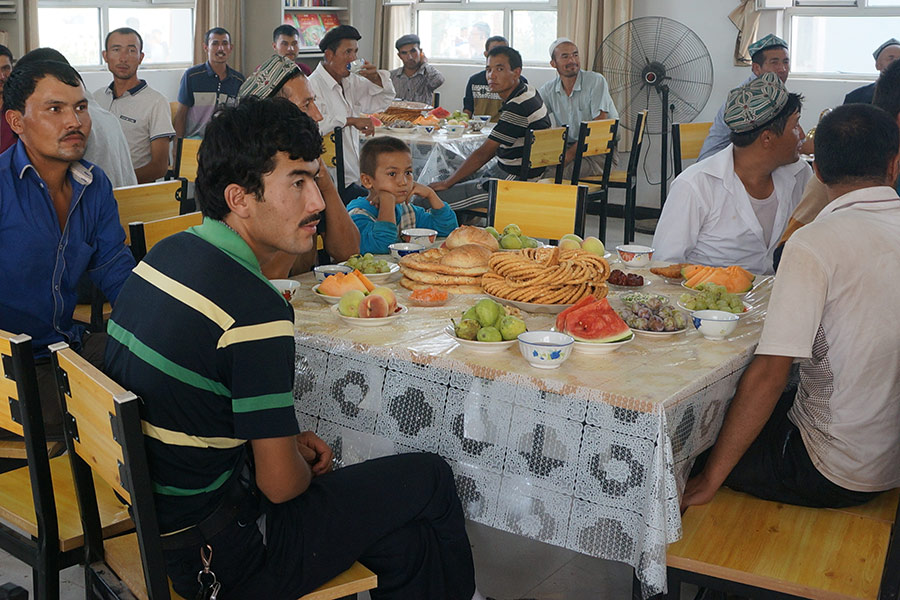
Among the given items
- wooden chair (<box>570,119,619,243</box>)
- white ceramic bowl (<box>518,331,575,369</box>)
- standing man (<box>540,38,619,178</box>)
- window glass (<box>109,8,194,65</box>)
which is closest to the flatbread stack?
white ceramic bowl (<box>518,331,575,369</box>)

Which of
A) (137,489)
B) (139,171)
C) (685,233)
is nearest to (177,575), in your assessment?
(137,489)

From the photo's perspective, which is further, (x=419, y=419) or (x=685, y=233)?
(x=685, y=233)

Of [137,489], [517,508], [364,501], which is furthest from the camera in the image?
[517,508]

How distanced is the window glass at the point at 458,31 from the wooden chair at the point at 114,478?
6964 millimetres

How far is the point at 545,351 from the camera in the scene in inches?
68.5

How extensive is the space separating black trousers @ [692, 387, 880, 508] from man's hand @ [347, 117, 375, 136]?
380cm

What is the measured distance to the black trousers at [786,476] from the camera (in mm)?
→ 1820

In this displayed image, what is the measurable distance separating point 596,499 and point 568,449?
0.34ft

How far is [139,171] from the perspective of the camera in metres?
4.60

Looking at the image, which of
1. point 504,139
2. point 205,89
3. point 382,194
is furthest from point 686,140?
point 205,89

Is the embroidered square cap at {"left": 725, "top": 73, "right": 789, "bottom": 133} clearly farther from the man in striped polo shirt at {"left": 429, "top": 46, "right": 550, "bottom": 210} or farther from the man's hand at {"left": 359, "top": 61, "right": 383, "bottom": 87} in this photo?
the man's hand at {"left": 359, "top": 61, "right": 383, "bottom": 87}

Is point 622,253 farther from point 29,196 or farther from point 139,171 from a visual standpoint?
point 139,171

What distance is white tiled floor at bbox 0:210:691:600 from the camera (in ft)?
7.48

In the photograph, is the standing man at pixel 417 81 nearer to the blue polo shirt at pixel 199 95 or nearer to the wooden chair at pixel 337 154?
the blue polo shirt at pixel 199 95
